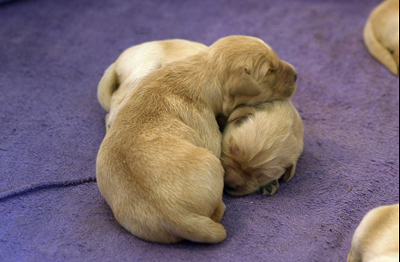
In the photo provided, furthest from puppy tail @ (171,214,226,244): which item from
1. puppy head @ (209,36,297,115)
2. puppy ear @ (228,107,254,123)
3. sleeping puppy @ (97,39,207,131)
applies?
sleeping puppy @ (97,39,207,131)

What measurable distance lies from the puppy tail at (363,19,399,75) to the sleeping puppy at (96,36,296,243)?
2.09 metres

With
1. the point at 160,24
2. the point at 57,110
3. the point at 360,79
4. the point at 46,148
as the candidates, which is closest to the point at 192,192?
the point at 46,148

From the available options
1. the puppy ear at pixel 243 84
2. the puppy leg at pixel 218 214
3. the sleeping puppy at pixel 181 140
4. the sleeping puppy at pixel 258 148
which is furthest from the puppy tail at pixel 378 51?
the puppy leg at pixel 218 214

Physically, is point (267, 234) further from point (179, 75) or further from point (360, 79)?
point (360, 79)

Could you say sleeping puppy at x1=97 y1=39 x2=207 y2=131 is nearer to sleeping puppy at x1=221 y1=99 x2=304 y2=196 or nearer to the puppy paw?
sleeping puppy at x1=221 y1=99 x2=304 y2=196

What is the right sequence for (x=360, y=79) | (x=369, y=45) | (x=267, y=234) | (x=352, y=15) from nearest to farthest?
(x=267, y=234) → (x=360, y=79) → (x=369, y=45) → (x=352, y=15)

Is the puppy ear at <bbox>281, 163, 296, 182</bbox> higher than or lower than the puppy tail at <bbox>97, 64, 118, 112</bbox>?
lower

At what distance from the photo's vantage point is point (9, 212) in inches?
99.0

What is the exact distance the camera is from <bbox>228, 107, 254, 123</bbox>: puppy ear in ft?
9.00

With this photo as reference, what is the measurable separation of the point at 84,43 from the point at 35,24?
683 mm

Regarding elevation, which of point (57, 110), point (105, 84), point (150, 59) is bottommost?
point (57, 110)

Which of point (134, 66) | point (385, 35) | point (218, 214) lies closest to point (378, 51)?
point (385, 35)

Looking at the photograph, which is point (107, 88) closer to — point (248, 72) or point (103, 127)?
point (103, 127)

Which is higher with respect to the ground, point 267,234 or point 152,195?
point 152,195
